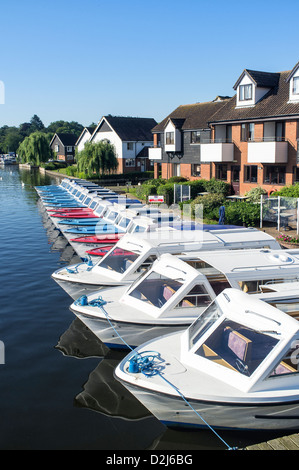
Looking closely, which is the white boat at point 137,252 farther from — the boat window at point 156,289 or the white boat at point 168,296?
the boat window at point 156,289

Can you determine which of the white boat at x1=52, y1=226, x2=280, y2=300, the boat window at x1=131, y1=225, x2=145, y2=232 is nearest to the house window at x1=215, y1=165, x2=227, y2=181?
the boat window at x1=131, y1=225, x2=145, y2=232

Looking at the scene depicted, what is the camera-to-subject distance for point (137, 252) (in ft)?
49.8

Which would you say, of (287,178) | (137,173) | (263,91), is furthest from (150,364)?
(137,173)

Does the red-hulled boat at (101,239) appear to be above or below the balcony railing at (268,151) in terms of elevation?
below

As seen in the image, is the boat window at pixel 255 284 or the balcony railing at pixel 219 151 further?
the balcony railing at pixel 219 151

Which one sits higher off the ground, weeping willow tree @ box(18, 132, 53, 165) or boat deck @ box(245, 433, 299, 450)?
weeping willow tree @ box(18, 132, 53, 165)

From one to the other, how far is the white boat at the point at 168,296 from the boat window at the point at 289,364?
Result: 335 centimetres

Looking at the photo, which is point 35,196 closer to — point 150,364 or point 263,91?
point 263,91

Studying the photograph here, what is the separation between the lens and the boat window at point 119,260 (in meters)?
15.4

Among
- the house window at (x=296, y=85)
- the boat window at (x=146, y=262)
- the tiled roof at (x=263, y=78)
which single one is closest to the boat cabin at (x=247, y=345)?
the boat window at (x=146, y=262)

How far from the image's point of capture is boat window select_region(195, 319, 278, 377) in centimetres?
866

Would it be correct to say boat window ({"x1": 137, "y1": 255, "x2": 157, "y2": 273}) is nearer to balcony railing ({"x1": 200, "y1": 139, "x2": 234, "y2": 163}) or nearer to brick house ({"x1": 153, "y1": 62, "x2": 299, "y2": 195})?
brick house ({"x1": 153, "y1": 62, "x2": 299, "y2": 195})

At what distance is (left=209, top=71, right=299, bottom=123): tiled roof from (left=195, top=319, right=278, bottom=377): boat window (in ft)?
83.2
